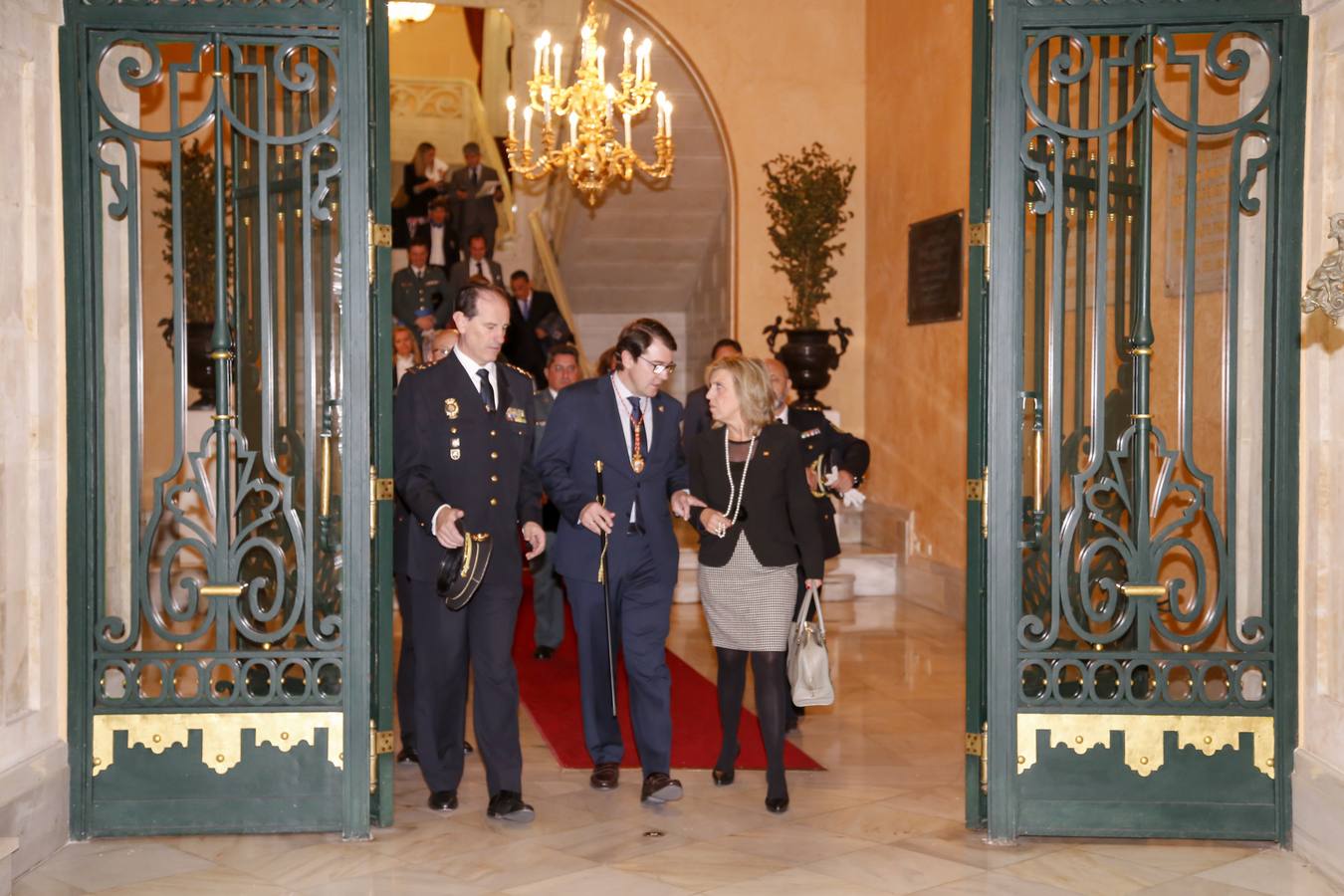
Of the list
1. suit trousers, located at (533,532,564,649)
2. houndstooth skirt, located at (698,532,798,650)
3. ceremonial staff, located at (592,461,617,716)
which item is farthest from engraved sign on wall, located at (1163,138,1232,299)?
suit trousers, located at (533,532,564,649)

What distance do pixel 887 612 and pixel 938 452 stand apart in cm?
120

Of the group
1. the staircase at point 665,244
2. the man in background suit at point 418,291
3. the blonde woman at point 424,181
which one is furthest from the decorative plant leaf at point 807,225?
the blonde woman at point 424,181

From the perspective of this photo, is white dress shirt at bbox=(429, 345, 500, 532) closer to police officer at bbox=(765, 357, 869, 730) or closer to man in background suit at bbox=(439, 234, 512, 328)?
police officer at bbox=(765, 357, 869, 730)

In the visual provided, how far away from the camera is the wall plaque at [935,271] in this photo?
952 centimetres

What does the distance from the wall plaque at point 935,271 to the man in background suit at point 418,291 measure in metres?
3.77

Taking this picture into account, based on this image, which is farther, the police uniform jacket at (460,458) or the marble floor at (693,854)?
the police uniform jacket at (460,458)

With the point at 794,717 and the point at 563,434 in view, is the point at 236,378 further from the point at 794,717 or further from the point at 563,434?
the point at 794,717

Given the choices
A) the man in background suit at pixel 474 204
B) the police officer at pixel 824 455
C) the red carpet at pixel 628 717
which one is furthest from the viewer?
the man in background suit at pixel 474 204

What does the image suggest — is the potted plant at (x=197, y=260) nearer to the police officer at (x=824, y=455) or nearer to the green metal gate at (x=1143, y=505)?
the police officer at (x=824, y=455)

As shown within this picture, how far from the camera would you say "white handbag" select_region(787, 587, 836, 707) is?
481cm

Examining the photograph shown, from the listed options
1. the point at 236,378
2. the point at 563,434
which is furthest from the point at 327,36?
the point at 563,434

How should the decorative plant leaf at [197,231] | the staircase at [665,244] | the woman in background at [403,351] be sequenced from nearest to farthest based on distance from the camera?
the woman in background at [403,351]
the decorative plant leaf at [197,231]
the staircase at [665,244]

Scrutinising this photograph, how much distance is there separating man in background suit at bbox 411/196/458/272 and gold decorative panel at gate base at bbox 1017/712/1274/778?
882 centimetres

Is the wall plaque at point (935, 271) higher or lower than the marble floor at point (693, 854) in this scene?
higher
